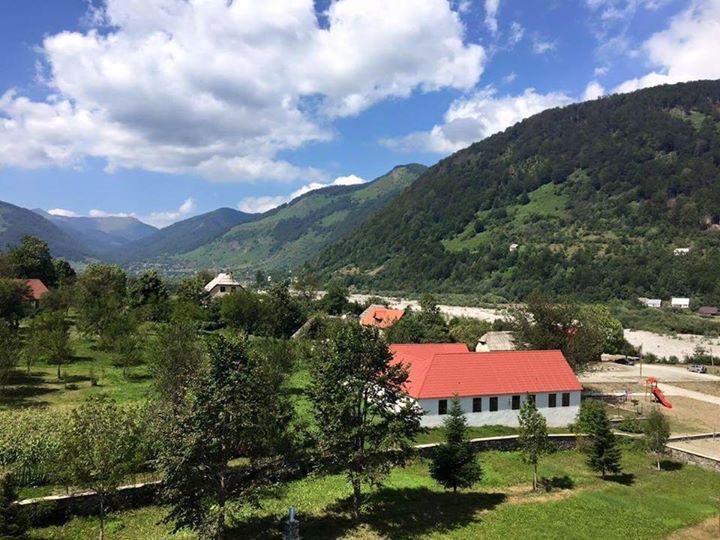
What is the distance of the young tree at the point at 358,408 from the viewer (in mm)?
21266

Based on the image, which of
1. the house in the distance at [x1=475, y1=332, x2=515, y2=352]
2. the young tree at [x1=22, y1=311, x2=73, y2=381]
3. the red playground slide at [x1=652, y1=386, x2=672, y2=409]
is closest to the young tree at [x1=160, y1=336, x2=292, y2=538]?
the young tree at [x1=22, y1=311, x2=73, y2=381]

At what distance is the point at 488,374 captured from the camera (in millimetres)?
38375

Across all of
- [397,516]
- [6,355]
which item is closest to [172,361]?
[6,355]

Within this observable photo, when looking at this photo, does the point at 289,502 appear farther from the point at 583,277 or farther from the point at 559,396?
the point at 583,277

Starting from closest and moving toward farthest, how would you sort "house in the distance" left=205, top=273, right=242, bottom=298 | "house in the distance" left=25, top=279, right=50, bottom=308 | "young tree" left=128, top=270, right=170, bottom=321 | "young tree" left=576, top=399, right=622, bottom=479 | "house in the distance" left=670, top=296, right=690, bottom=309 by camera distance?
1. "young tree" left=576, top=399, right=622, bottom=479
2. "house in the distance" left=25, top=279, right=50, bottom=308
3. "young tree" left=128, top=270, right=170, bottom=321
4. "house in the distance" left=205, top=273, right=242, bottom=298
5. "house in the distance" left=670, top=296, right=690, bottom=309

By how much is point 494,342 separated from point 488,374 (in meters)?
29.6

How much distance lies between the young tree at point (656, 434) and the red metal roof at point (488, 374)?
643 centimetres

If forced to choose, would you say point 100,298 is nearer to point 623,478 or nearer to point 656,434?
point 623,478

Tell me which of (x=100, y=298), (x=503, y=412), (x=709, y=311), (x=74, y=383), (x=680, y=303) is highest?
(x=100, y=298)

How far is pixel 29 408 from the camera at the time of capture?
102ft

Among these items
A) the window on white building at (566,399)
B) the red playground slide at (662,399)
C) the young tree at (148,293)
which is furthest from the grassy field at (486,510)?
the young tree at (148,293)

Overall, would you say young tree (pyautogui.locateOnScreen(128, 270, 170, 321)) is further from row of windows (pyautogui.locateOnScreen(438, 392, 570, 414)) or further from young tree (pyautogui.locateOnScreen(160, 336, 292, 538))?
young tree (pyautogui.locateOnScreen(160, 336, 292, 538))

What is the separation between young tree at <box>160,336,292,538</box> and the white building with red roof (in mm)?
19096

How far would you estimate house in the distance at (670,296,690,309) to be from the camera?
139 m
